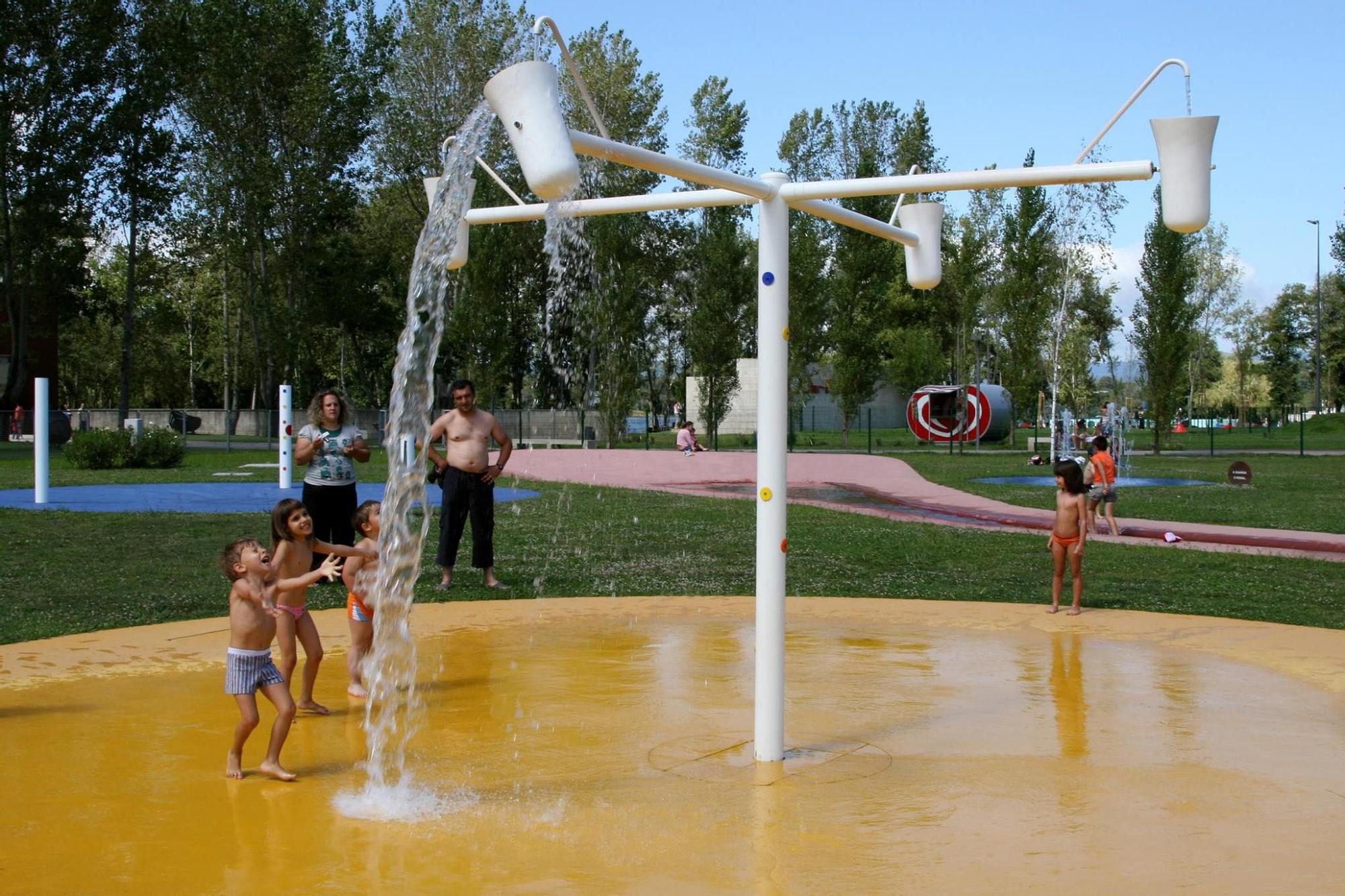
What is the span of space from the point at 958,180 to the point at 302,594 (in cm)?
384

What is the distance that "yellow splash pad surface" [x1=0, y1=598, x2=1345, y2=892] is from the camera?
14.1ft

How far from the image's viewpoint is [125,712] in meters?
6.51

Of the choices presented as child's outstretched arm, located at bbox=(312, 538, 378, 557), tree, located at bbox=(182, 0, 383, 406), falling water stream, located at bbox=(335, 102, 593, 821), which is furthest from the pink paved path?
tree, located at bbox=(182, 0, 383, 406)

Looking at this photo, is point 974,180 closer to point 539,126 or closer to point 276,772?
point 539,126

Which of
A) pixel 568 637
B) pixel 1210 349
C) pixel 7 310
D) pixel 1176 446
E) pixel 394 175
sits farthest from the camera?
pixel 1210 349

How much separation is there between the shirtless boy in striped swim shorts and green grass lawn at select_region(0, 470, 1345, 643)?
3.89 m

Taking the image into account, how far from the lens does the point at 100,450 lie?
91.5 feet

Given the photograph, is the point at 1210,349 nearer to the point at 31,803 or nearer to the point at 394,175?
the point at 394,175

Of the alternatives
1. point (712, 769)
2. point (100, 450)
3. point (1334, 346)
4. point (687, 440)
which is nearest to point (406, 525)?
point (712, 769)

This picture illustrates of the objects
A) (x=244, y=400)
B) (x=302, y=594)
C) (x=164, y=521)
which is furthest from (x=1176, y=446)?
(x=244, y=400)

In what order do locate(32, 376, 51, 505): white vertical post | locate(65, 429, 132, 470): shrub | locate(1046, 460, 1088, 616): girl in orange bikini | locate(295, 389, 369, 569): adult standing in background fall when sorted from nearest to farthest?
1. locate(295, 389, 369, 569): adult standing in background
2. locate(1046, 460, 1088, 616): girl in orange bikini
3. locate(32, 376, 51, 505): white vertical post
4. locate(65, 429, 132, 470): shrub

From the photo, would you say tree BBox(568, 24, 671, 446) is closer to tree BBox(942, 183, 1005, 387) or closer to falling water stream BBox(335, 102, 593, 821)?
tree BBox(942, 183, 1005, 387)

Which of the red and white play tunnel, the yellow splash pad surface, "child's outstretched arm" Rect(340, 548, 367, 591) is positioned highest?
the red and white play tunnel

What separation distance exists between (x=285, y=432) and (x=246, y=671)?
16.4 meters
